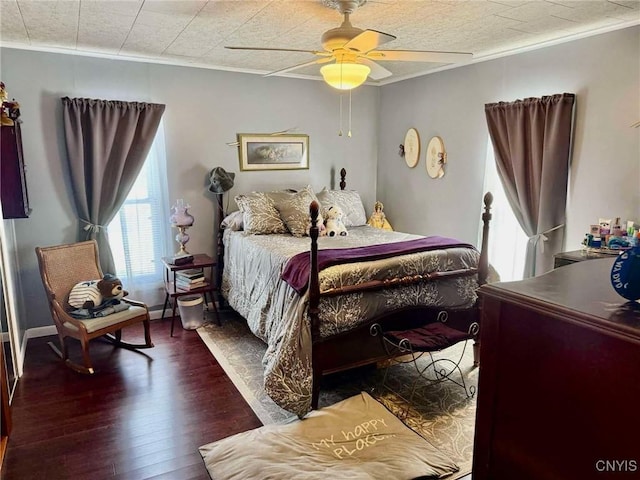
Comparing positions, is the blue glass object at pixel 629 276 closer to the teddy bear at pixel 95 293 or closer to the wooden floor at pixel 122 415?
the wooden floor at pixel 122 415

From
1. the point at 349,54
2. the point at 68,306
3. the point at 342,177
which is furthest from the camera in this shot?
the point at 342,177

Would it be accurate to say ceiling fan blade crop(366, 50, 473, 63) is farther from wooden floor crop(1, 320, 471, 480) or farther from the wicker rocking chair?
the wicker rocking chair

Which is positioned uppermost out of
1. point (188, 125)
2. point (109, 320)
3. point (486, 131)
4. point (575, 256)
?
point (188, 125)

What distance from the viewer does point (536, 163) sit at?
3.44 m

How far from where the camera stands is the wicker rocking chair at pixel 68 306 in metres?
3.12

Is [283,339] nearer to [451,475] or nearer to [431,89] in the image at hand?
[451,475]

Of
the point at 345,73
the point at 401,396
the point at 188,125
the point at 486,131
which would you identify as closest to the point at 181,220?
the point at 188,125

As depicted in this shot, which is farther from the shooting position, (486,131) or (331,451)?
A: (486,131)

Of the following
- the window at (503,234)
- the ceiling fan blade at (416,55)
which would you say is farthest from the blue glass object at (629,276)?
the window at (503,234)

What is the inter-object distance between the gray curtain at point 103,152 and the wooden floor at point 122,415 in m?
1.06

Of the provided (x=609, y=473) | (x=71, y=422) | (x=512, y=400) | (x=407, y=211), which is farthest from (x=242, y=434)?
(x=407, y=211)

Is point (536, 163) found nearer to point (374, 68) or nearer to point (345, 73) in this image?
point (374, 68)

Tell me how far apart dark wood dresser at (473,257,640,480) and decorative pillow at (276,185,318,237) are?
288cm

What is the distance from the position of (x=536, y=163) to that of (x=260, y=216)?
2.38 m
